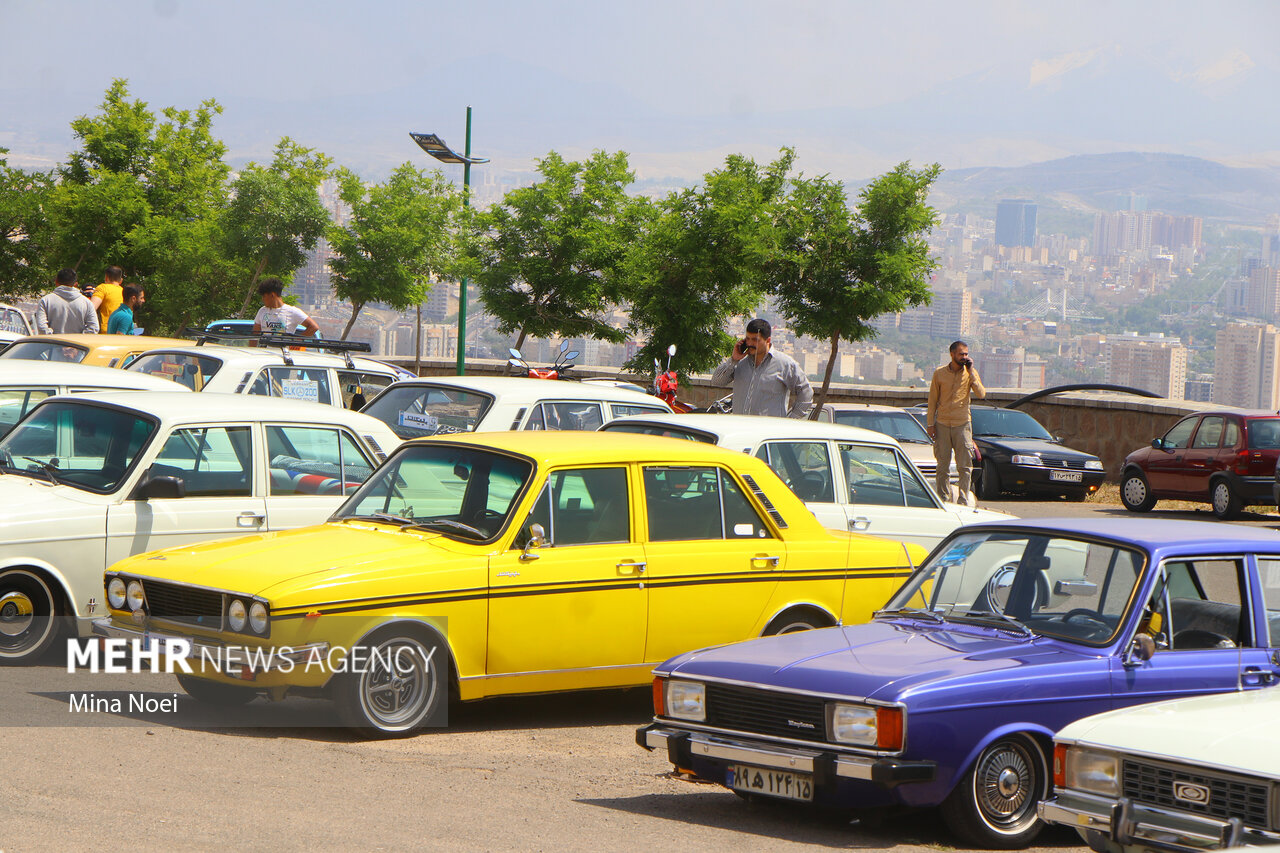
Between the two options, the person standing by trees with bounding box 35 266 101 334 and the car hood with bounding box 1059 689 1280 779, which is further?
the person standing by trees with bounding box 35 266 101 334

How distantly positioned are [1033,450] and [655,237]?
371 inches

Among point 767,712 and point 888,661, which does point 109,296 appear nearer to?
point 767,712

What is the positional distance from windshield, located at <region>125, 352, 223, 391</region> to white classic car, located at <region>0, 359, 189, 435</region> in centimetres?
256

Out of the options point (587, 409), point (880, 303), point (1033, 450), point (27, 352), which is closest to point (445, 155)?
point (880, 303)

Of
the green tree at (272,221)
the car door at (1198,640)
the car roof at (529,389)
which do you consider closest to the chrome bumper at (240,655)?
the car door at (1198,640)

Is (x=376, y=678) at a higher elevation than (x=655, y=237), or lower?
lower

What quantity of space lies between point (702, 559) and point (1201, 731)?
3.43m

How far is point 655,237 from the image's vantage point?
28953mm

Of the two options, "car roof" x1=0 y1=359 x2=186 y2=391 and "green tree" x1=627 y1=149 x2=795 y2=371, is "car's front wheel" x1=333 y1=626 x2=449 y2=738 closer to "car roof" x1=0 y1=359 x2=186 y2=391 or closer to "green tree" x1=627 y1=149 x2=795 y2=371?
"car roof" x1=0 y1=359 x2=186 y2=391

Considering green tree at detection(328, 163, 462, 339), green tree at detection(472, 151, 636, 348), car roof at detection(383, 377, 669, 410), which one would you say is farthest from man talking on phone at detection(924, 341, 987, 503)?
Answer: green tree at detection(328, 163, 462, 339)

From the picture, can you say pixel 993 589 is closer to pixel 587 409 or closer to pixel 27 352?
pixel 587 409

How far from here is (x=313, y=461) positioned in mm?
9461

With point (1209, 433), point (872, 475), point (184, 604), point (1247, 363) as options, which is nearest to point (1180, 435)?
point (1209, 433)

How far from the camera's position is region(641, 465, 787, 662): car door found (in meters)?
7.86
